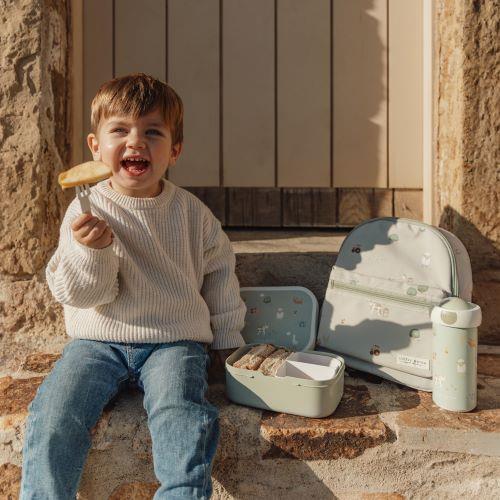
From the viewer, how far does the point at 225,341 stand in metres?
1.70

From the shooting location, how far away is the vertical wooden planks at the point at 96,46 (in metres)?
2.36

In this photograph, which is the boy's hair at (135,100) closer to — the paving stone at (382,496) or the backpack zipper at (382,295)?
the backpack zipper at (382,295)

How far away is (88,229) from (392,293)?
0.89m

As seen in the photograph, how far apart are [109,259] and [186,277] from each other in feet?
0.83

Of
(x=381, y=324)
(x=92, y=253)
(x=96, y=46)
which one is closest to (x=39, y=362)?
(x=92, y=253)

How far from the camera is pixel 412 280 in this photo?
1.71m

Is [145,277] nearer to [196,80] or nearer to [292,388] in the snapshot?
[292,388]

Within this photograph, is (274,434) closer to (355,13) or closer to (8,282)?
(8,282)

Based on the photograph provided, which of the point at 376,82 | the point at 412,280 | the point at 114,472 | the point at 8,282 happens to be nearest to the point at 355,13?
the point at 376,82

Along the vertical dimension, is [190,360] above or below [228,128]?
below

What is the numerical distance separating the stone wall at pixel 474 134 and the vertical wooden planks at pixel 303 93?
519mm

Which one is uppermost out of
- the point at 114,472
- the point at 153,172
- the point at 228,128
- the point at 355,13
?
the point at 355,13

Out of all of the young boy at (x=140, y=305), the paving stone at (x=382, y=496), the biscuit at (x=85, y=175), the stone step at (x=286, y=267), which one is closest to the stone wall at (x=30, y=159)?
the young boy at (x=140, y=305)

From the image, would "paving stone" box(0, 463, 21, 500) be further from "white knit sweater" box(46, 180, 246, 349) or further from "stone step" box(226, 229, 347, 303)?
"stone step" box(226, 229, 347, 303)
